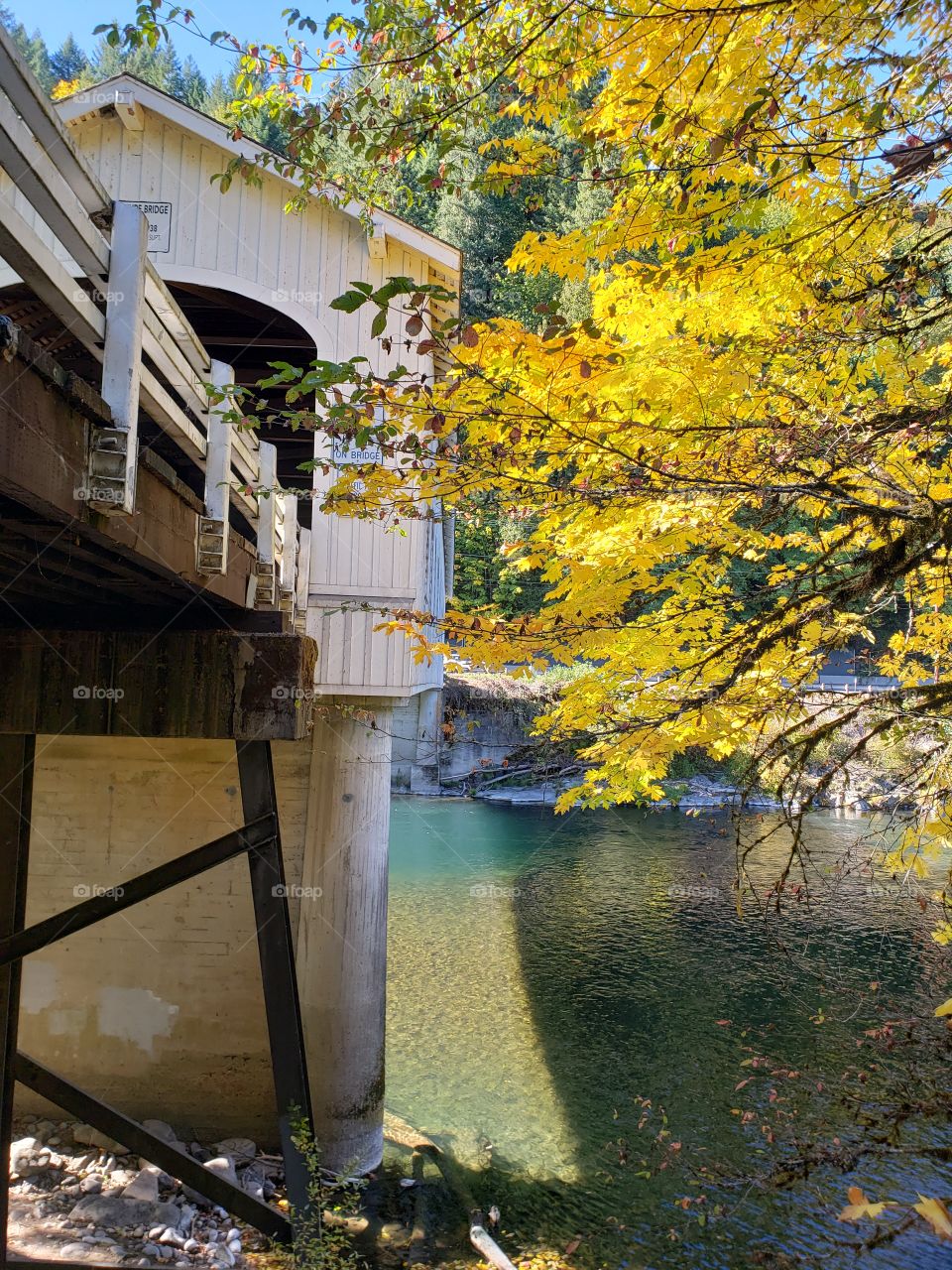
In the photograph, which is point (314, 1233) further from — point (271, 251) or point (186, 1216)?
point (271, 251)

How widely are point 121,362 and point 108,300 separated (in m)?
0.18

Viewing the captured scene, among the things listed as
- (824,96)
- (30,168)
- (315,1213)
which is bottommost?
(315,1213)

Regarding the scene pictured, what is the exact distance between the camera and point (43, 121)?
2064mm

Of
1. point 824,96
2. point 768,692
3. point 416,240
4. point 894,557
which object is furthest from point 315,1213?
point 416,240

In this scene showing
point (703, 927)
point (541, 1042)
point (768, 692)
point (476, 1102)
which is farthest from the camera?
point (703, 927)

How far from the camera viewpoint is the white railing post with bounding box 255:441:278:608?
4.84m

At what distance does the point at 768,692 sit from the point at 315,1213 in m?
3.87

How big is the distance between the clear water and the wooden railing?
2.68 metres

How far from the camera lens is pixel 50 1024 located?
6.86 meters

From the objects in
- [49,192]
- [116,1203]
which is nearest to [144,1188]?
[116,1203]

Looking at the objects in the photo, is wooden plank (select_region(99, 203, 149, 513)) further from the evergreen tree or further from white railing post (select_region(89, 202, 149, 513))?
the evergreen tree

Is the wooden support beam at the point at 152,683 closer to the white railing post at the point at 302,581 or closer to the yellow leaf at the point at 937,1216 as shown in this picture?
the white railing post at the point at 302,581

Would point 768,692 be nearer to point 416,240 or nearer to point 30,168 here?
point 30,168

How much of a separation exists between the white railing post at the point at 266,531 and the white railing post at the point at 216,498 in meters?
0.93
